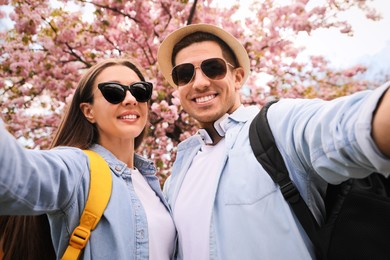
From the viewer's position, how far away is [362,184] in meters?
1.06

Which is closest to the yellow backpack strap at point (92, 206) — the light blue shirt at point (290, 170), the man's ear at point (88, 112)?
the man's ear at point (88, 112)

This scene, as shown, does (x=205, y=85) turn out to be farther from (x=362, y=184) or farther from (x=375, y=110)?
(x=375, y=110)

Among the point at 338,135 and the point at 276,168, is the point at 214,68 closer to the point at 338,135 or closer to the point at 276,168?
the point at 276,168

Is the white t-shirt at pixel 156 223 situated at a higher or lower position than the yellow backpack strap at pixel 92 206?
lower

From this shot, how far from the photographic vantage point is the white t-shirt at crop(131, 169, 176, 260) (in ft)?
5.04

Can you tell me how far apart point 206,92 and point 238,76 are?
449mm

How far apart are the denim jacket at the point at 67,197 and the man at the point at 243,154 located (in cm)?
40

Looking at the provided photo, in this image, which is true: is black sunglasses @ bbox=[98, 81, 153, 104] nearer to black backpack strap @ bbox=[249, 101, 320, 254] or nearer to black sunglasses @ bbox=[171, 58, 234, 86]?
black sunglasses @ bbox=[171, 58, 234, 86]

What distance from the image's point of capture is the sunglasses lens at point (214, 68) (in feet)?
7.20

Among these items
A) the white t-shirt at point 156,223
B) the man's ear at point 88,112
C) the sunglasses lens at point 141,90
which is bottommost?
the white t-shirt at point 156,223

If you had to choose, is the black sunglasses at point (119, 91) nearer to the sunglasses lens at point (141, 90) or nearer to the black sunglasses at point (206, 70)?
the sunglasses lens at point (141, 90)

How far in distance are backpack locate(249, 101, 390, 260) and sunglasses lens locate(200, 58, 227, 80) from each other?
106 cm

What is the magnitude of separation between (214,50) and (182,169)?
105cm

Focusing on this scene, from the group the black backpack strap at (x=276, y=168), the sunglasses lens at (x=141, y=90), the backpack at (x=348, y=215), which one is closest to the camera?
the backpack at (x=348, y=215)
